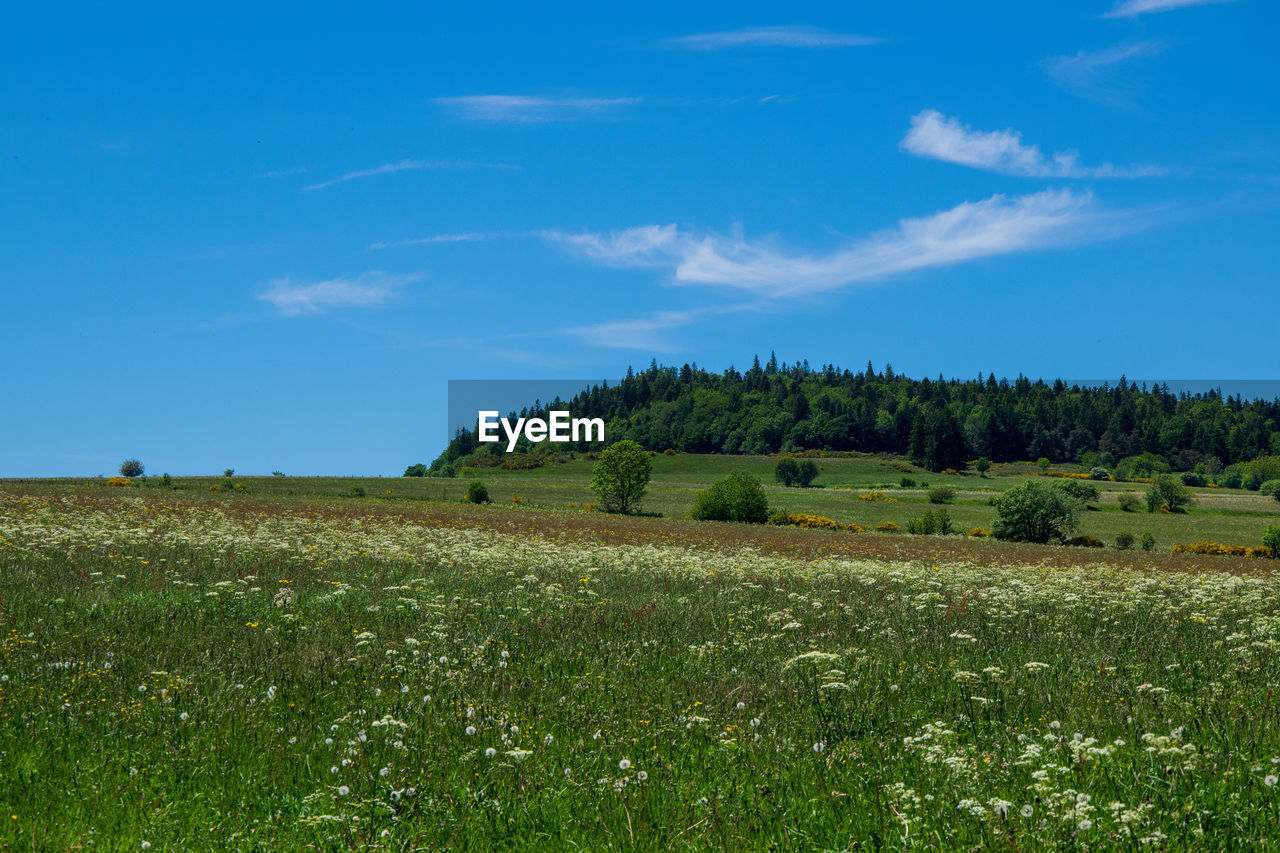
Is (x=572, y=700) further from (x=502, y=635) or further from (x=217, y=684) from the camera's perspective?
(x=217, y=684)

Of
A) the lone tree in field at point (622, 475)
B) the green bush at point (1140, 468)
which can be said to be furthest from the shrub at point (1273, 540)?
the green bush at point (1140, 468)

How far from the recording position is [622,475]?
7344 centimetres

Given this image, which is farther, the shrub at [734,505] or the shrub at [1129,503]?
the shrub at [1129,503]

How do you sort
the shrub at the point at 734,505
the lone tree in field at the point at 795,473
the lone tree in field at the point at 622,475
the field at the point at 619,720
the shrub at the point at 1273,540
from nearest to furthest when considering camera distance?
the field at the point at 619,720 < the shrub at the point at 1273,540 < the shrub at the point at 734,505 < the lone tree in field at the point at 622,475 < the lone tree in field at the point at 795,473

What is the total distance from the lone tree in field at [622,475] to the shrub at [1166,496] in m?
60.8

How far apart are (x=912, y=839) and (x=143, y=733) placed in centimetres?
589

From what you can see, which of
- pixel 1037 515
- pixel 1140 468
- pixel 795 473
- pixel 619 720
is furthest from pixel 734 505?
pixel 1140 468

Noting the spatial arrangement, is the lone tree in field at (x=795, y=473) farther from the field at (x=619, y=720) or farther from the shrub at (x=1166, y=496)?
the field at (x=619, y=720)

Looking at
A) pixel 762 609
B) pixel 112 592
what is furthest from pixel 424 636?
pixel 112 592

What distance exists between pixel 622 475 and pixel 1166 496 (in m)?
65.2

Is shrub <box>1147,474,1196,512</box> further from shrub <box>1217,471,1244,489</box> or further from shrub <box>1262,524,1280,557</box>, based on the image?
shrub <box>1217,471,1244,489</box>

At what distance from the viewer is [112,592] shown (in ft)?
40.5

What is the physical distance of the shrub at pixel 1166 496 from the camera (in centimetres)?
9162

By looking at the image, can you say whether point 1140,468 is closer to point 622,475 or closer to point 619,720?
point 622,475
